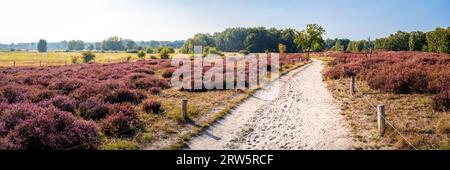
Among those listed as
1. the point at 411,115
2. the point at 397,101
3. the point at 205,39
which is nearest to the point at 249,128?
the point at 411,115

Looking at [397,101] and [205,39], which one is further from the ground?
[205,39]

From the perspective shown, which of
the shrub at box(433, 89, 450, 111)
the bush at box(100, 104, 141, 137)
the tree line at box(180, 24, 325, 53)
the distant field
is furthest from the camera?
the tree line at box(180, 24, 325, 53)

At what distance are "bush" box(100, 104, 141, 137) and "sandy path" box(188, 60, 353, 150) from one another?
2527mm

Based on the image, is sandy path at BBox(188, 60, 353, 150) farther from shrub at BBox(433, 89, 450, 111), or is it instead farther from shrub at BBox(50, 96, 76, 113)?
shrub at BBox(50, 96, 76, 113)

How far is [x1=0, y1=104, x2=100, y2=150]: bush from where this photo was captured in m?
8.65

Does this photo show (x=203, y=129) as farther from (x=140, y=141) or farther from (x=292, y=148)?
(x=292, y=148)

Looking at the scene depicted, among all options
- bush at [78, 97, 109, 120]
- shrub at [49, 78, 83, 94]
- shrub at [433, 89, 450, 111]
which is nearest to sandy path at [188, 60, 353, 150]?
shrub at [433, 89, 450, 111]

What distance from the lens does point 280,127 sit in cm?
1228

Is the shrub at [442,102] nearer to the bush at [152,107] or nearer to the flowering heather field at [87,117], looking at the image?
the flowering heather field at [87,117]

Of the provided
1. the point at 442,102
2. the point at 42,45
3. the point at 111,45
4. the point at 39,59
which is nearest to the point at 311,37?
the point at 442,102

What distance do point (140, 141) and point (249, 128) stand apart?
4.12m

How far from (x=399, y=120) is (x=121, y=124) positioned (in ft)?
34.0
